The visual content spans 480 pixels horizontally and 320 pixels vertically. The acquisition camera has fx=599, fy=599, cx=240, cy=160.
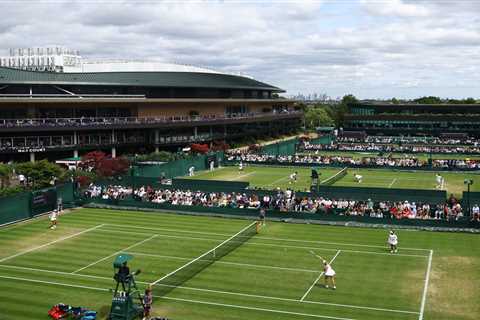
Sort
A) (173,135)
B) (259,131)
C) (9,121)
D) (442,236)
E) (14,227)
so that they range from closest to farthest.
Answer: (442,236) < (14,227) < (9,121) < (173,135) < (259,131)

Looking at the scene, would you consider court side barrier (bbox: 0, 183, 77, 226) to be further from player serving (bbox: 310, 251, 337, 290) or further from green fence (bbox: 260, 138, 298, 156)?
green fence (bbox: 260, 138, 298, 156)

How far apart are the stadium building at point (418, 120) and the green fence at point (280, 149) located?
180ft

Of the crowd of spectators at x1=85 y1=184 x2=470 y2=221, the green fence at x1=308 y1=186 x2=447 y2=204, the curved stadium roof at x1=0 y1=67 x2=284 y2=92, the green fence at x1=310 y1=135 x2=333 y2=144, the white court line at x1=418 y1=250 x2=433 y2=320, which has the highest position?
the curved stadium roof at x1=0 y1=67 x2=284 y2=92

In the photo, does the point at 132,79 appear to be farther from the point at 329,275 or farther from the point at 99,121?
the point at 329,275

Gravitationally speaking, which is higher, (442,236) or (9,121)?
(9,121)

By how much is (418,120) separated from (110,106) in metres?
82.3

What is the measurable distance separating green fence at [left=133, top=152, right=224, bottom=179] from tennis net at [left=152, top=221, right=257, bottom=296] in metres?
21.5

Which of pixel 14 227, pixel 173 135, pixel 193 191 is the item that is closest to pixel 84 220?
pixel 14 227

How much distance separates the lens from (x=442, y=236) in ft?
116

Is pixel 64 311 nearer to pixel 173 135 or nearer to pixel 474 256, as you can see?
pixel 474 256

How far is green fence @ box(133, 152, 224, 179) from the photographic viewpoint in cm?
5635

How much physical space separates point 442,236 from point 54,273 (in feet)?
71.7

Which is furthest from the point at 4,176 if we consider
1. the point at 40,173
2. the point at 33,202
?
the point at 33,202

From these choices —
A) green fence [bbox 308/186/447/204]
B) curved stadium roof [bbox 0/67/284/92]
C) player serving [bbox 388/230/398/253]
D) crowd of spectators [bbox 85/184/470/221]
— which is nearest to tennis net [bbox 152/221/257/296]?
crowd of spectators [bbox 85/184/470/221]
